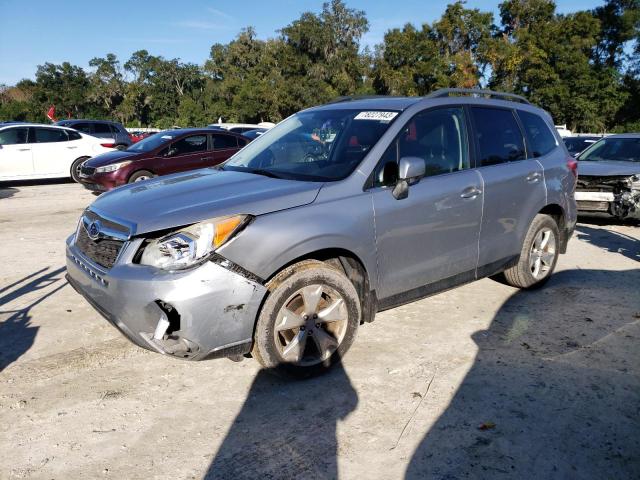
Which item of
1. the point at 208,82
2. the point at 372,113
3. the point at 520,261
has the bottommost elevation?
the point at 520,261

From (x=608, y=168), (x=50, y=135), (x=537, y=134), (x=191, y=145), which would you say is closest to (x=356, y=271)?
(x=537, y=134)

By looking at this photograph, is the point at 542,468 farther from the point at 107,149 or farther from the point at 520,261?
the point at 107,149

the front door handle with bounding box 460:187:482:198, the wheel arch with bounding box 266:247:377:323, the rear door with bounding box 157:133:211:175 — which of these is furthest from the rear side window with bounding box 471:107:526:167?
the rear door with bounding box 157:133:211:175

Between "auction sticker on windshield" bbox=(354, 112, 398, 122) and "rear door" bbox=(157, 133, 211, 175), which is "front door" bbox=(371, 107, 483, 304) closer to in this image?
"auction sticker on windshield" bbox=(354, 112, 398, 122)

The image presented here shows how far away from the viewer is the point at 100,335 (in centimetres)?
429

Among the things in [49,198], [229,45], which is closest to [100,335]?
[49,198]

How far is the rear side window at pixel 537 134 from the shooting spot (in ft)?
17.1

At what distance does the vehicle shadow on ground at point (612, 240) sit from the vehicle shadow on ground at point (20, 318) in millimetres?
6763

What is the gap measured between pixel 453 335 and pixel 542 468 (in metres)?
1.67

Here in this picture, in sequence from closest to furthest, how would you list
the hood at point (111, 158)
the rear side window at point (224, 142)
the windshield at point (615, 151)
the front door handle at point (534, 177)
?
1. the front door handle at point (534, 177)
2. the windshield at point (615, 151)
3. the hood at point (111, 158)
4. the rear side window at point (224, 142)

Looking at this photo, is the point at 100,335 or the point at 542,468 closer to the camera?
the point at 542,468

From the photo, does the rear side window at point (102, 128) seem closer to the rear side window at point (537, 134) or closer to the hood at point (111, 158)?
the hood at point (111, 158)

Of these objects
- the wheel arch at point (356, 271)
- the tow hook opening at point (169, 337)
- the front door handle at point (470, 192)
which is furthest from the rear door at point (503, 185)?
the tow hook opening at point (169, 337)

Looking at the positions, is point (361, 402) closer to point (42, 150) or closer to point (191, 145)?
point (191, 145)
